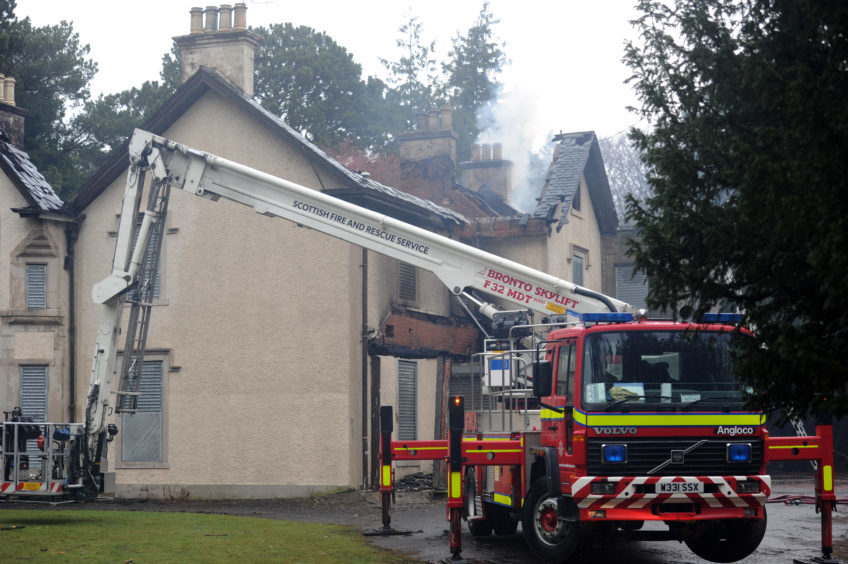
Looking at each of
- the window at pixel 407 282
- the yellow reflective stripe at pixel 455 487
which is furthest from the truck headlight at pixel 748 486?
the window at pixel 407 282

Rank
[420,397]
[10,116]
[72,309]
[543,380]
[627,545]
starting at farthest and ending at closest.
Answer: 1. [10,116]
2. [420,397]
3. [72,309]
4. [627,545]
5. [543,380]

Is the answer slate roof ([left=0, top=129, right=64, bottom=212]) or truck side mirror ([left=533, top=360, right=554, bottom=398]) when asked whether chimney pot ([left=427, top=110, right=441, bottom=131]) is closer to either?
slate roof ([left=0, top=129, right=64, bottom=212])

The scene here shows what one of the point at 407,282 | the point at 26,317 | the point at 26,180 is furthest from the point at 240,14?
the point at 26,317

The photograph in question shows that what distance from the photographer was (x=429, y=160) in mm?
32969

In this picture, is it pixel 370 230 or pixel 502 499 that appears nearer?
pixel 502 499

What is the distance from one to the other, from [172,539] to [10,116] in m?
15.4

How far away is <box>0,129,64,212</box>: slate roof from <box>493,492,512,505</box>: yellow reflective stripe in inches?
540

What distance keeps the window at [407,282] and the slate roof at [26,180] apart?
758cm

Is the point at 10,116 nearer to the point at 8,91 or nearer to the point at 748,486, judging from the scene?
the point at 8,91

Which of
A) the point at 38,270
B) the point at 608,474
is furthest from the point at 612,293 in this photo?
the point at 608,474

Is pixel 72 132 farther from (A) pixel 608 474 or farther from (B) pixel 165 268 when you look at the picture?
(A) pixel 608 474

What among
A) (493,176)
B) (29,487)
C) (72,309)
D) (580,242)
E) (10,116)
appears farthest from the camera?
(493,176)

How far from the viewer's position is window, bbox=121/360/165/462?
23250mm

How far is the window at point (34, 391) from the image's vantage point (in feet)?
78.7
